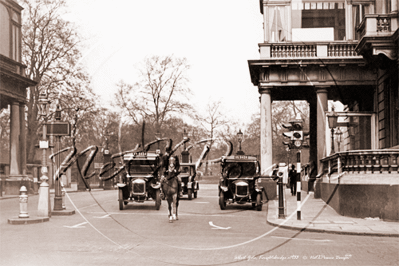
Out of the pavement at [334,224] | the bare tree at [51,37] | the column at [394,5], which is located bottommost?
the pavement at [334,224]

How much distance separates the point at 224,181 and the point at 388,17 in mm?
9526

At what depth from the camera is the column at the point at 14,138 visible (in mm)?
31875

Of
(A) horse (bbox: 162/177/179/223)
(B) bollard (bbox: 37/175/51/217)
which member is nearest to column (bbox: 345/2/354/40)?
(A) horse (bbox: 162/177/179/223)

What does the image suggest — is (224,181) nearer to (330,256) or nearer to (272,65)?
(272,65)

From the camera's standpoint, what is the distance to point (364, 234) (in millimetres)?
13477

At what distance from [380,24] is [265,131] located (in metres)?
8.70

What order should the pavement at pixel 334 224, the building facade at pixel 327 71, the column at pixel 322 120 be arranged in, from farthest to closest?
the column at pixel 322 120, the building facade at pixel 327 71, the pavement at pixel 334 224

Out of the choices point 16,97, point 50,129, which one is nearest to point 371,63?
point 50,129

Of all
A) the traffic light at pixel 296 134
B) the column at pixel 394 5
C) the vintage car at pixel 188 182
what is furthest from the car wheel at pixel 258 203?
the column at pixel 394 5

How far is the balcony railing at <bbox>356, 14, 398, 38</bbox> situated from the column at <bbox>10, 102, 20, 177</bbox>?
2123 cm

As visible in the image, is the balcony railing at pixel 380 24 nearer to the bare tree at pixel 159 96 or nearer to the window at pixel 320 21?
the window at pixel 320 21

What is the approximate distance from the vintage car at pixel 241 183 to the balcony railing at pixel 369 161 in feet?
14.3

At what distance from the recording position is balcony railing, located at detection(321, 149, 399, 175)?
16.8 metres

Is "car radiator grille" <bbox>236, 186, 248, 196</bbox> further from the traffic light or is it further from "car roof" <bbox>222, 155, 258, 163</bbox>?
the traffic light
